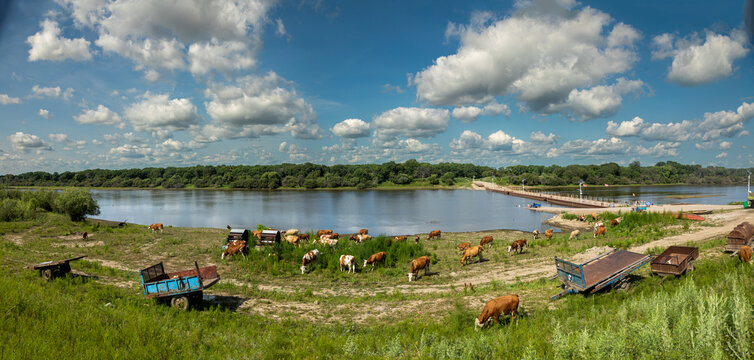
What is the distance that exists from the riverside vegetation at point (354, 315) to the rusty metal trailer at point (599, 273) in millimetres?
426

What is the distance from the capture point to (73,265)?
58.3 ft

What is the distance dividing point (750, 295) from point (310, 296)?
14297 mm

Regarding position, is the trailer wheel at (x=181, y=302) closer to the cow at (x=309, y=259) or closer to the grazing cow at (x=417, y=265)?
the cow at (x=309, y=259)

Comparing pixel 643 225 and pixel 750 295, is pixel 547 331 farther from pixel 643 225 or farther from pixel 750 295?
pixel 643 225

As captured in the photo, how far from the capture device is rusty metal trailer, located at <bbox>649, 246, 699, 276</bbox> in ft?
38.6

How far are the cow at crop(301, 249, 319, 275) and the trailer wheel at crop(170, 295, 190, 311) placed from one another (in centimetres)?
787

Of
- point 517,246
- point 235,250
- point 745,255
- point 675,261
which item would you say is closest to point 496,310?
point 675,261

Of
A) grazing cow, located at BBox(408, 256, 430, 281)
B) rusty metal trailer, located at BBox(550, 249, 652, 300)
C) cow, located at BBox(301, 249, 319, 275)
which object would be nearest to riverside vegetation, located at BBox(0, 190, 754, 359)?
rusty metal trailer, located at BBox(550, 249, 652, 300)

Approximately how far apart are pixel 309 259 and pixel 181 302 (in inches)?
340

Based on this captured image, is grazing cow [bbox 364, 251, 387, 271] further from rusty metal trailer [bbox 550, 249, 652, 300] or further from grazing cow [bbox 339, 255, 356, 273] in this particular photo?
rusty metal trailer [bbox 550, 249, 652, 300]

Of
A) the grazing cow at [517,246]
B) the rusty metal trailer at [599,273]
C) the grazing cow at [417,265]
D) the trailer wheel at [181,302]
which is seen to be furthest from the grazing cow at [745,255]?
the trailer wheel at [181,302]

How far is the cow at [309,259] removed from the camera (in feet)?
65.5

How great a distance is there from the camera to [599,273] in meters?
12.2

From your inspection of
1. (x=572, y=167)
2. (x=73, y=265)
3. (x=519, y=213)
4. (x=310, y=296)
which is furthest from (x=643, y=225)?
(x=572, y=167)
